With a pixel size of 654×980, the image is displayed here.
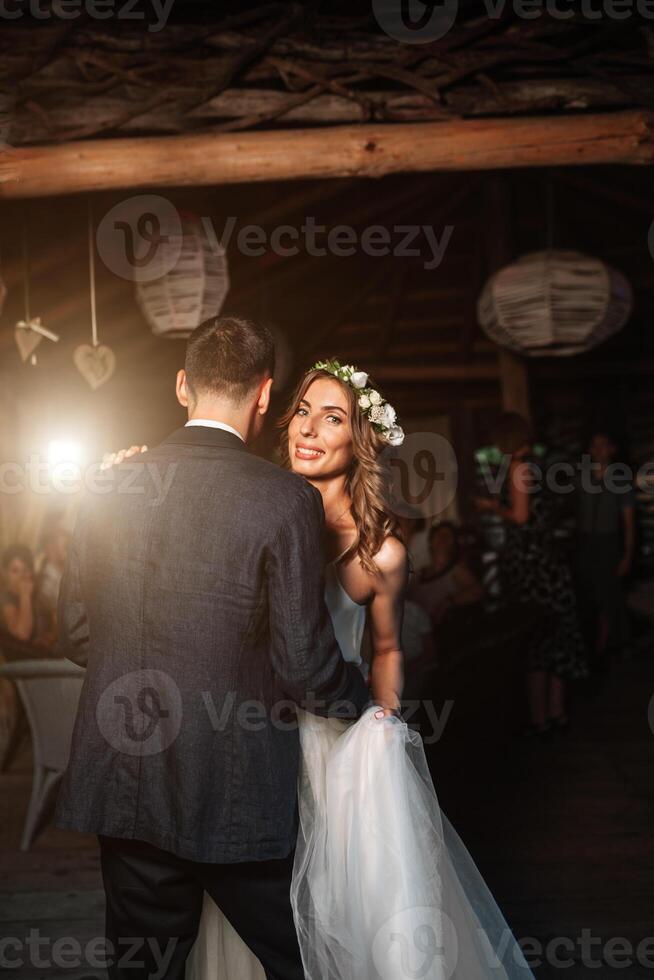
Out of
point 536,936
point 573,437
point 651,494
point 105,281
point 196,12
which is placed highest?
point 196,12

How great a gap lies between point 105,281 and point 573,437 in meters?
6.57

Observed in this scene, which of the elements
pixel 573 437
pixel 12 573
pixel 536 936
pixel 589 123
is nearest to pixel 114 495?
pixel 536 936

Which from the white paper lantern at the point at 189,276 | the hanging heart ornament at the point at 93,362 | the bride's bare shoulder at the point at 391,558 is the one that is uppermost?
the white paper lantern at the point at 189,276

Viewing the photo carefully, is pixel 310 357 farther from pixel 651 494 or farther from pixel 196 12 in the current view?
pixel 196 12

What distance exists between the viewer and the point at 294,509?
173cm

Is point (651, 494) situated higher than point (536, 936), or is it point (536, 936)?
point (651, 494)

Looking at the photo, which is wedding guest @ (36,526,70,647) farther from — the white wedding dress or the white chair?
the white wedding dress

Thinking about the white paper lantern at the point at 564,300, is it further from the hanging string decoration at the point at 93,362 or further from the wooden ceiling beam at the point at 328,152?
the hanging string decoration at the point at 93,362

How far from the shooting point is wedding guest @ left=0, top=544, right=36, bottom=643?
5.03 metres

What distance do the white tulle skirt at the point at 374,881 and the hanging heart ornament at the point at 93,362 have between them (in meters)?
3.44

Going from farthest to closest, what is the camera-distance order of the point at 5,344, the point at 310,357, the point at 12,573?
the point at 310,357, the point at 5,344, the point at 12,573

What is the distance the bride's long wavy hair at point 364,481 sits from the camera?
2.29 metres
